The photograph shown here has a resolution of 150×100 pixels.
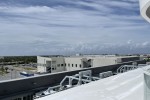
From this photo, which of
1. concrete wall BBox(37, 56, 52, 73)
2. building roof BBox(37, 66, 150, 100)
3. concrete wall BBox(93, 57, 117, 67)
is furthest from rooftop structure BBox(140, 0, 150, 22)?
concrete wall BBox(37, 56, 52, 73)

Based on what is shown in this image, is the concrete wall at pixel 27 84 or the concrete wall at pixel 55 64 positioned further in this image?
the concrete wall at pixel 55 64

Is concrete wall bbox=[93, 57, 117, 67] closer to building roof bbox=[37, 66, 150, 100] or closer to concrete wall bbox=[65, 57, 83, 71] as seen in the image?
concrete wall bbox=[65, 57, 83, 71]

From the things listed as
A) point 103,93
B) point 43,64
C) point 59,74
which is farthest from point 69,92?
point 43,64

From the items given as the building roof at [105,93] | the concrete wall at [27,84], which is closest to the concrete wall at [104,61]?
the concrete wall at [27,84]

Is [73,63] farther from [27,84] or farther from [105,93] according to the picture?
[105,93]

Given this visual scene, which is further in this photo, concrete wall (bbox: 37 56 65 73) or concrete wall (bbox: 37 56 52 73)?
concrete wall (bbox: 37 56 52 73)

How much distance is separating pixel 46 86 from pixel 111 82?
4070 mm

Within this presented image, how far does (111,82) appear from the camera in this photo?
11633 mm

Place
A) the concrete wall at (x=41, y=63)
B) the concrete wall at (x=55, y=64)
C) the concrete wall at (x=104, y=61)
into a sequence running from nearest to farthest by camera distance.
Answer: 1. the concrete wall at (x=104, y=61)
2. the concrete wall at (x=55, y=64)
3. the concrete wall at (x=41, y=63)

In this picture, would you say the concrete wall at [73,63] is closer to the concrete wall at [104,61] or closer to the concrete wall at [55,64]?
the concrete wall at [55,64]

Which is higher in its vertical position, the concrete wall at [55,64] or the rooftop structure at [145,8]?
the rooftop structure at [145,8]

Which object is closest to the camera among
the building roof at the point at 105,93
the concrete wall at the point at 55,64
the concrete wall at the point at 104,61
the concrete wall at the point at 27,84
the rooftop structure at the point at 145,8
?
the rooftop structure at the point at 145,8

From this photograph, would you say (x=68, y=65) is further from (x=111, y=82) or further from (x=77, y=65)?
(x=111, y=82)

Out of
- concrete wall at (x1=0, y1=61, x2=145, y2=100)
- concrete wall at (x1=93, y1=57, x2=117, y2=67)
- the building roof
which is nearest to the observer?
the building roof
